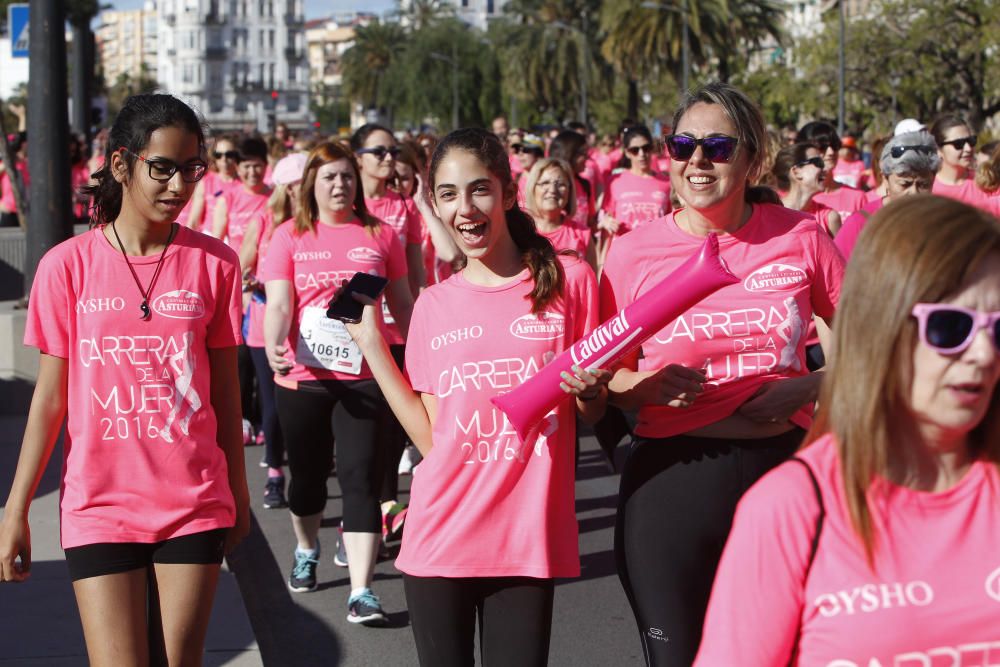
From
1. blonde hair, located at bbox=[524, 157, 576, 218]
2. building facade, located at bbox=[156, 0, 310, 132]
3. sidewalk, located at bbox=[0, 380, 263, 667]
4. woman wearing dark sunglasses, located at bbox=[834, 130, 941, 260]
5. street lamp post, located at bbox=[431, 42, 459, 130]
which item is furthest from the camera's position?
building facade, located at bbox=[156, 0, 310, 132]

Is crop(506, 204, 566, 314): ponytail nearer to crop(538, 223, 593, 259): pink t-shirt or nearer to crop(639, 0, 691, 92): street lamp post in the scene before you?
crop(538, 223, 593, 259): pink t-shirt

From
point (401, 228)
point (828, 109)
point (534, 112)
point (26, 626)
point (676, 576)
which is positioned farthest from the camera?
point (534, 112)

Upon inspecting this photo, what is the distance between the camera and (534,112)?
3334 inches

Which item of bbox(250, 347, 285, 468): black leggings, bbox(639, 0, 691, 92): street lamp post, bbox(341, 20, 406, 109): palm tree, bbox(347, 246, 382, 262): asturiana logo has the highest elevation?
bbox(341, 20, 406, 109): palm tree

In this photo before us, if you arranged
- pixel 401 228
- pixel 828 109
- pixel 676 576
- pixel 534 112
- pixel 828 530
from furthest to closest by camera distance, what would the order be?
pixel 534 112, pixel 828 109, pixel 401 228, pixel 676 576, pixel 828 530

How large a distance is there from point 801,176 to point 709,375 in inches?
187

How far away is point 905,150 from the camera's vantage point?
261 inches

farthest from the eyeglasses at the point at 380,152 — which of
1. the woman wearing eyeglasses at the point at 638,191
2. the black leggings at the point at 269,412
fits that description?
the woman wearing eyeglasses at the point at 638,191

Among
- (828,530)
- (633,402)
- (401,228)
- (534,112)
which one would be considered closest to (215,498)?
(633,402)

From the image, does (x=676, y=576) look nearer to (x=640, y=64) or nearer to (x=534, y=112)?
(x=640, y=64)

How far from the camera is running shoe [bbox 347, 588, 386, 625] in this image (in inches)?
241

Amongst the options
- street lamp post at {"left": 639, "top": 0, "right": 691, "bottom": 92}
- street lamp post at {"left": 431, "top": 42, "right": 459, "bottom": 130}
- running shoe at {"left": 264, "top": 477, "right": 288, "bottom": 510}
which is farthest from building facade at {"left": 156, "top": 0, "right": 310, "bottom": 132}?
running shoe at {"left": 264, "top": 477, "right": 288, "bottom": 510}

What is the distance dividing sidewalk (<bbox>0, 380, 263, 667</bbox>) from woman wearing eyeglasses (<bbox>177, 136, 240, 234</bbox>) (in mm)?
4172

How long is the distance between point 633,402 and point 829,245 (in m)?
0.68
